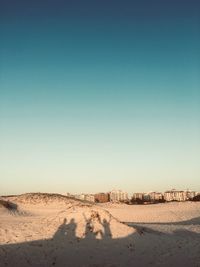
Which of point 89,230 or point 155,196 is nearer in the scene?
point 89,230

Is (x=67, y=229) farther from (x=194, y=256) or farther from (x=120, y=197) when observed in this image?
(x=120, y=197)

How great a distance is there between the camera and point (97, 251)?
22859mm

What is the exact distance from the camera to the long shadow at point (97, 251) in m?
21.5

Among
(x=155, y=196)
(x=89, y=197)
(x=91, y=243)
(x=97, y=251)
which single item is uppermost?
(x=155, y=196)

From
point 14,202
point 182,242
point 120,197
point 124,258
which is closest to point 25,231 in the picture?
point 124,258

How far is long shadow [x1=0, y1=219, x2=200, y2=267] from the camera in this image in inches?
848

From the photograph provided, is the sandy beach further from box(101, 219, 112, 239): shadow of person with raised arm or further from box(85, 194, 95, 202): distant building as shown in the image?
box(85, 194, 95, 202): distant building

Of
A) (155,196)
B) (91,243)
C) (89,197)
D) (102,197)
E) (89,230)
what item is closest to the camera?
(91,243)

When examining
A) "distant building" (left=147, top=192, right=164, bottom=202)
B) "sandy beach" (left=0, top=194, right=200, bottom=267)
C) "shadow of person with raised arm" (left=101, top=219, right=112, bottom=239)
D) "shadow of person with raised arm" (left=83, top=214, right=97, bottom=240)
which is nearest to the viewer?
"sandy beach" (left=0, top=194, right=200, bottom=267)

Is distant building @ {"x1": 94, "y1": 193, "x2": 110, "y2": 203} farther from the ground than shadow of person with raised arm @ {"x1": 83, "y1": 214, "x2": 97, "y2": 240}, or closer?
farther from the ground

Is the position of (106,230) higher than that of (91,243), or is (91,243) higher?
(106,230)

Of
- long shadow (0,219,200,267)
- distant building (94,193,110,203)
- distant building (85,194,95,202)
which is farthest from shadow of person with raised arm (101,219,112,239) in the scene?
distant building (85,194,95,202)

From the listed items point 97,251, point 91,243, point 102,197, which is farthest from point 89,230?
point 102,197

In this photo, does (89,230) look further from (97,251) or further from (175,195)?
(175,195)
